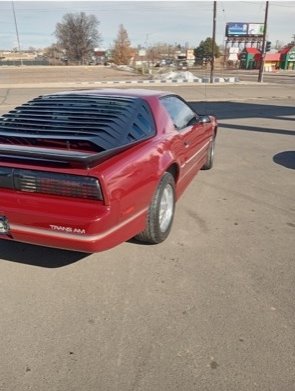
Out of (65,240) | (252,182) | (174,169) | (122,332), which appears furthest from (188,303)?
(252,182)

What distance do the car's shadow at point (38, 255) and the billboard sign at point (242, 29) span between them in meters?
82.6

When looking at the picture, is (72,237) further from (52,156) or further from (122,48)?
(122,48)

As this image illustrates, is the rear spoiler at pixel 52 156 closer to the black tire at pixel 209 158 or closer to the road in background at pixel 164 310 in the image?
the road in background at pixel 164 310

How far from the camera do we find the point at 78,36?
316 feet

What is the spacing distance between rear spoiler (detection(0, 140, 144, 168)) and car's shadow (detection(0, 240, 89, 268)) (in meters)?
1.03

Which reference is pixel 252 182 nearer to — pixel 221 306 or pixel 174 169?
pixel 174 169

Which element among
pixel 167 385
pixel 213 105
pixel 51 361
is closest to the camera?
pixel 167 385

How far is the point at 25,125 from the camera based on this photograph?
3779 millimetres

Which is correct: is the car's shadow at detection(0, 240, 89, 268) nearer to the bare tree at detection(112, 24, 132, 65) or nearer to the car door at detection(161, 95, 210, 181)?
the car door at detection(161, 95, 210, 181)

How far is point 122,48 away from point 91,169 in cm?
8648

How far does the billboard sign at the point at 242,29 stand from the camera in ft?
253

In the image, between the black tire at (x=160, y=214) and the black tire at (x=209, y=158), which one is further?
the black tire at (x=209, y=158)

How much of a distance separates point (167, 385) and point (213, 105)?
1565 centimetres

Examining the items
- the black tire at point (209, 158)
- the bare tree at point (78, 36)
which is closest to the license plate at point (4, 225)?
the black tire at point (209, 158)
